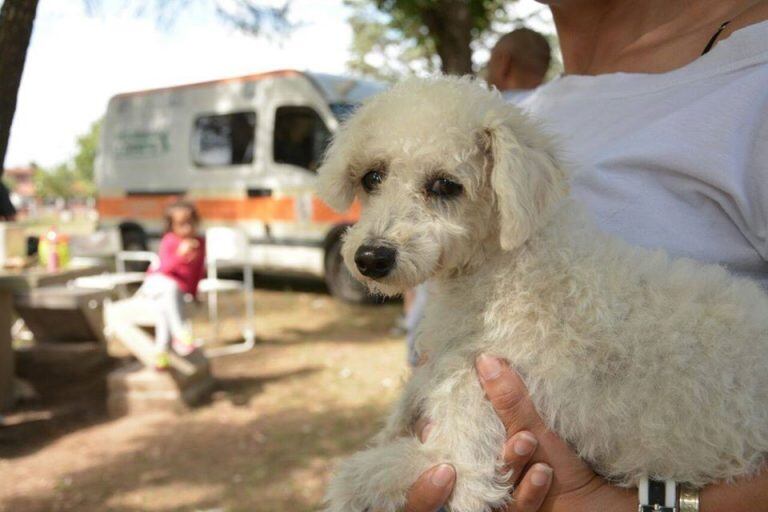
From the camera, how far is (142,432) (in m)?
5.64

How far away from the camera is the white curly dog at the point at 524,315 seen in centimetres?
130

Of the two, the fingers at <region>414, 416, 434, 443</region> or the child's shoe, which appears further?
the child's shoe

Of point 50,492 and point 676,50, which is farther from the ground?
point 676,50

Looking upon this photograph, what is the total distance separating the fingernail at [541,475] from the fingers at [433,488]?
0.18m

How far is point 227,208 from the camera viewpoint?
11172 millimetres

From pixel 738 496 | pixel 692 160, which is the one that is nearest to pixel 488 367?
Answer: pixel 738 496

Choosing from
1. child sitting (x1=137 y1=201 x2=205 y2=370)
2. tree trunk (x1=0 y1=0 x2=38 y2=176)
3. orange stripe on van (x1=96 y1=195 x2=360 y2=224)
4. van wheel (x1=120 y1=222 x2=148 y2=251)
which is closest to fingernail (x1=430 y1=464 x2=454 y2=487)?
tree trunk (x1=0 y1=0 x2=38 y2=176)

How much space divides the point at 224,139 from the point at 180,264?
14.9ft

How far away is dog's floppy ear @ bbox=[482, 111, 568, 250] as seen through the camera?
1455 mm

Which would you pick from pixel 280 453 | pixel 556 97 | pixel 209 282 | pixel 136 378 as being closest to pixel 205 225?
pixel 209 282

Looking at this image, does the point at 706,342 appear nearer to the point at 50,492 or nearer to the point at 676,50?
the point at 676,50

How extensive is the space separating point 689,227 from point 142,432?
210 inches

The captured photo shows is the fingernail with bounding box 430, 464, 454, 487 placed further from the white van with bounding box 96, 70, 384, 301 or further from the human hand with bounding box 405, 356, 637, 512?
the white van with bounding box 96, 70, 384, 301

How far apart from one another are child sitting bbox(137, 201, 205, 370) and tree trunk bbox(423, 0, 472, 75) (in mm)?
3947
